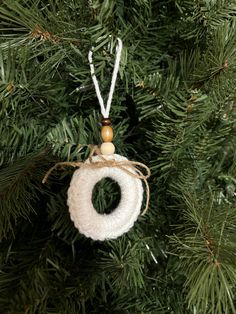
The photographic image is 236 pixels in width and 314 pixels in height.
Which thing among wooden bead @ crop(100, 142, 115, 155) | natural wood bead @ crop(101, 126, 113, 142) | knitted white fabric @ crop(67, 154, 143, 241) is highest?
natural wood bead @ crop(101, 126, 113, 142)

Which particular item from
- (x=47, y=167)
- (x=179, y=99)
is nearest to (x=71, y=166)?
(x=47, y=167)

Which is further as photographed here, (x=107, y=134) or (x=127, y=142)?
(x=127, y=142)

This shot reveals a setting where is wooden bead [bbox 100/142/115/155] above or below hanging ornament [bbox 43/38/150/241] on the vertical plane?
above

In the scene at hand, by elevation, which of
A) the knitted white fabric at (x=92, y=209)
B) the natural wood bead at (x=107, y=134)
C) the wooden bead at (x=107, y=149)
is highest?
the natural wood bead at (x=107, y=134)

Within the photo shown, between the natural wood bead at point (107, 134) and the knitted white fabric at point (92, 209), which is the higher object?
the natural wood bead at point (107, 134)
